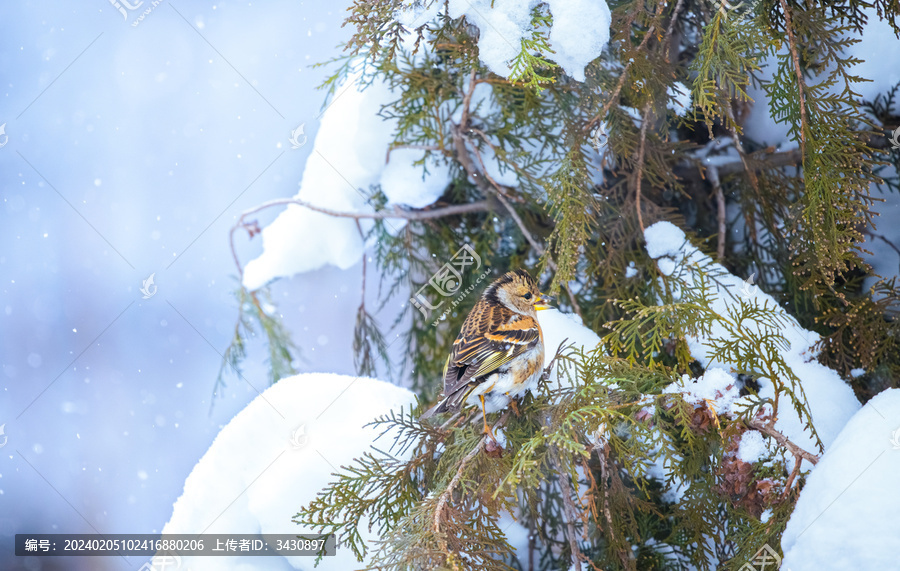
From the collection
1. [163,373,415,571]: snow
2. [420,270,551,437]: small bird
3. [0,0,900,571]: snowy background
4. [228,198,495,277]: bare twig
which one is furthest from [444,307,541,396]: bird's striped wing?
[0,0,900,571]: snowy background

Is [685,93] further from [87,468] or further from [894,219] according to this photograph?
[87,468]

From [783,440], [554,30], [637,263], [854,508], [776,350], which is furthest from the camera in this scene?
[637,263]

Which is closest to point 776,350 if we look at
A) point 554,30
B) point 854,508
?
point 854,508

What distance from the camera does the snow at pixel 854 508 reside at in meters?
0.76

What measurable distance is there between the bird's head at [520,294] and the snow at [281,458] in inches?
13.5

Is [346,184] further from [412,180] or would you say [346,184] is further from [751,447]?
[751,447]

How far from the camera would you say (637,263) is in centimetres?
147

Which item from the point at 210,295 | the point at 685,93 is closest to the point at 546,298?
the point at 685,93

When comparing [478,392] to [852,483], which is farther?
[478,392]

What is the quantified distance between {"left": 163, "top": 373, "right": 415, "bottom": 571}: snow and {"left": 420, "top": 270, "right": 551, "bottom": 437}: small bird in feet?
0.60

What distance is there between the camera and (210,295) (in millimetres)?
4746

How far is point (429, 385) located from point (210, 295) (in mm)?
3326

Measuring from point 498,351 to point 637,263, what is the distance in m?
0.42

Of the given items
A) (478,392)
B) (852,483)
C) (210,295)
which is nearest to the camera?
(852,483)
